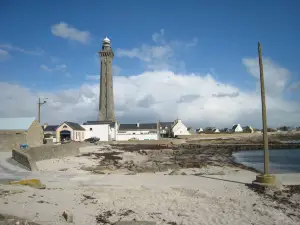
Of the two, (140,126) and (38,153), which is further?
(140,126)

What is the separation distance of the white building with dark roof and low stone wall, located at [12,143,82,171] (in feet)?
21.8

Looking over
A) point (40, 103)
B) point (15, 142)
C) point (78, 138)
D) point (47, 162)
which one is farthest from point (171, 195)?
point (78, 138)

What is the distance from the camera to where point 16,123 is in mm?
34656

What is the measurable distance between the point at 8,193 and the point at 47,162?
12.6 m

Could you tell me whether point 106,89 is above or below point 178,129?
above

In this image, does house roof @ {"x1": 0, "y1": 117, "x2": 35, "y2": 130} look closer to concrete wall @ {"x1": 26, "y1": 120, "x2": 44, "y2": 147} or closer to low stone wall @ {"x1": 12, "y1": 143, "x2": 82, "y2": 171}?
concrete wall @ {"x1": 26, "y1": 120, "x2": 44, "y2": 147}

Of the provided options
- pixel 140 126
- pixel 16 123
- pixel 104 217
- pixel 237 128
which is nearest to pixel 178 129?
pixel 140 126

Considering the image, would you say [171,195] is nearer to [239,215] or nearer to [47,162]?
[239,215]

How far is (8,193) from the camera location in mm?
9906

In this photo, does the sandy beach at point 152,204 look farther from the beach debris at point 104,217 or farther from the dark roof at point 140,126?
the dark roof at point 140,126

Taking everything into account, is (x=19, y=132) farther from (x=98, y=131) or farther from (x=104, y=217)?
(x=98, y=131)

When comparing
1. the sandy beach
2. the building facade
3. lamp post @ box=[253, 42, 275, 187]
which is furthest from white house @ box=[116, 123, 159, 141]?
the sandy beach

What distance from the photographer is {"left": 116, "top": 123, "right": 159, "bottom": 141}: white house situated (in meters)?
79.2

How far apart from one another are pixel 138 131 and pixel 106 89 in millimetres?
16270
